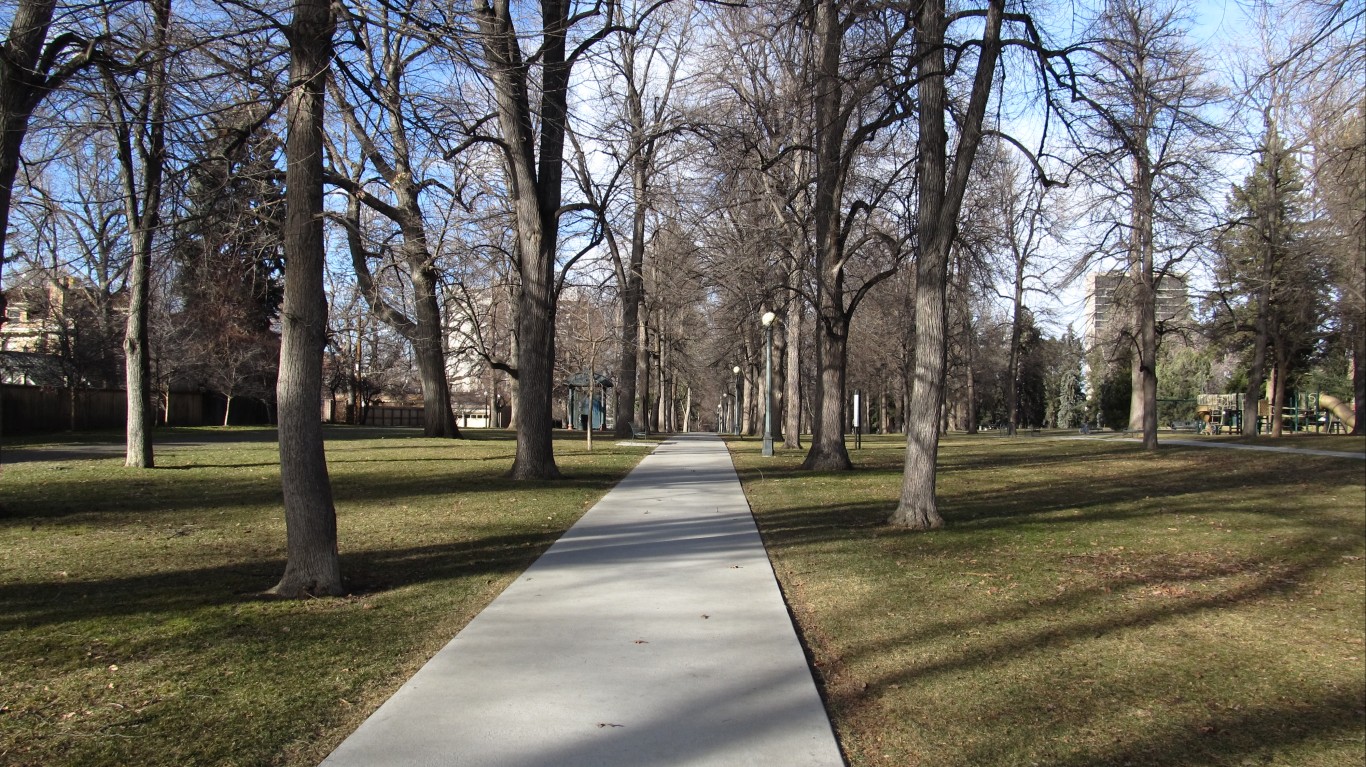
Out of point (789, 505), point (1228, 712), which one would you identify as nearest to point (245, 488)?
point (789, 505)

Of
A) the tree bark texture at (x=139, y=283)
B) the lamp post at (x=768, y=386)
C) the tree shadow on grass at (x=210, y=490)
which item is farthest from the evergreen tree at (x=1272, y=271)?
the tree bark texture at (x=139, y=283)

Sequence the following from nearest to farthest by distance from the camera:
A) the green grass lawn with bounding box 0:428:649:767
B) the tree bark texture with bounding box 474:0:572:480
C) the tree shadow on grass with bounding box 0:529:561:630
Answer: the green grass lawn with bounding box 0:428:649:767 → the tree shadow on grass with bounding box 0:529:561:630 → the tree bark texture with bounding box 474:0:572:480

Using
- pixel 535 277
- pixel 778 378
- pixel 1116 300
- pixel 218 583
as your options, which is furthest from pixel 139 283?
pixel 778 378

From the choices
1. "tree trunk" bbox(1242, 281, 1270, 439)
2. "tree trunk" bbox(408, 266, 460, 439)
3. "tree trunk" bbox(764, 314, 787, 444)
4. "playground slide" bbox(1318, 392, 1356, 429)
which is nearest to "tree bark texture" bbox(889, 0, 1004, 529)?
"tree trunk" bbox(408, 266, 460, 439)

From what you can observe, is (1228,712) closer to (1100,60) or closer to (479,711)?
(479,711)

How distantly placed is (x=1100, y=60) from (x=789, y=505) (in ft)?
23.6

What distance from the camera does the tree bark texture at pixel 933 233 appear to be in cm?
1046

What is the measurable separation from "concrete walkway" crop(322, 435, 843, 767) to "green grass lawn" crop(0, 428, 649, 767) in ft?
1.03

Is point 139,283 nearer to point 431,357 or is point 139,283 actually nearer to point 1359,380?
point 431,357

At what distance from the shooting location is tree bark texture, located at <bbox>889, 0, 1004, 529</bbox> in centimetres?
1046

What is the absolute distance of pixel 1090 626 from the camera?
6.27m

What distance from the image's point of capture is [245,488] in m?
13.3

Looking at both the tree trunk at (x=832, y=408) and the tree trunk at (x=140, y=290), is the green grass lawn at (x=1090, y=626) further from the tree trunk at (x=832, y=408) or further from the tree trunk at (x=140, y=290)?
the tree trunk at (x=140, y=290)

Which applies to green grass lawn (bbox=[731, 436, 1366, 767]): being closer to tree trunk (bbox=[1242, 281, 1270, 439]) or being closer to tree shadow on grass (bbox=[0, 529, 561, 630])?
tree shadow on grass (bbox=[0, 529, 561, 630])
